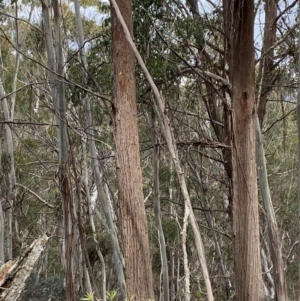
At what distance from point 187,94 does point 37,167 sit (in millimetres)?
5856

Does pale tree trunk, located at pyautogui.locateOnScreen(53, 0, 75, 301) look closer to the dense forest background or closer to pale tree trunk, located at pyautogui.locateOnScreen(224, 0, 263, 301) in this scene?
the dense forest background

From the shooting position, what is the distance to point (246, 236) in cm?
588

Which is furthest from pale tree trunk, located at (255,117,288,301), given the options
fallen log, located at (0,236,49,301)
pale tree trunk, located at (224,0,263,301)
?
fallen log, located at (0,236,49,301)

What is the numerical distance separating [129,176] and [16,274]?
2541 millimetres

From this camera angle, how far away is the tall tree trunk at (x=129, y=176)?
5176mm

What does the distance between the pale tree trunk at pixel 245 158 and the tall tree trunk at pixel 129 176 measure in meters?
1.27

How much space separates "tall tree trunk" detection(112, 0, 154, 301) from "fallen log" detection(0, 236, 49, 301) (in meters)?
2.35

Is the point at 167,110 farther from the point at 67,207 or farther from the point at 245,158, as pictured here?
the point at 67,207

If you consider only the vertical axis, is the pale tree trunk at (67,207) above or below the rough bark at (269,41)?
below

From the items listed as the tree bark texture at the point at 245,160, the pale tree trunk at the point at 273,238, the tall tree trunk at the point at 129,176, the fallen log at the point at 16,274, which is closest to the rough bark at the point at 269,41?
the pale tree trunk at the point at 273,238

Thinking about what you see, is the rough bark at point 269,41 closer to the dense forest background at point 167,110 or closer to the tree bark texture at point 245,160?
the dense forest background at point 167,110

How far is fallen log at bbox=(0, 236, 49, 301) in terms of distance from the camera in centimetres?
267

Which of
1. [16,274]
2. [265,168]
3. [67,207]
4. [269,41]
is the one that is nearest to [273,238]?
[265,168]

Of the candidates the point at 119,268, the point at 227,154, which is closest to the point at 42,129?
the point at 119,268
